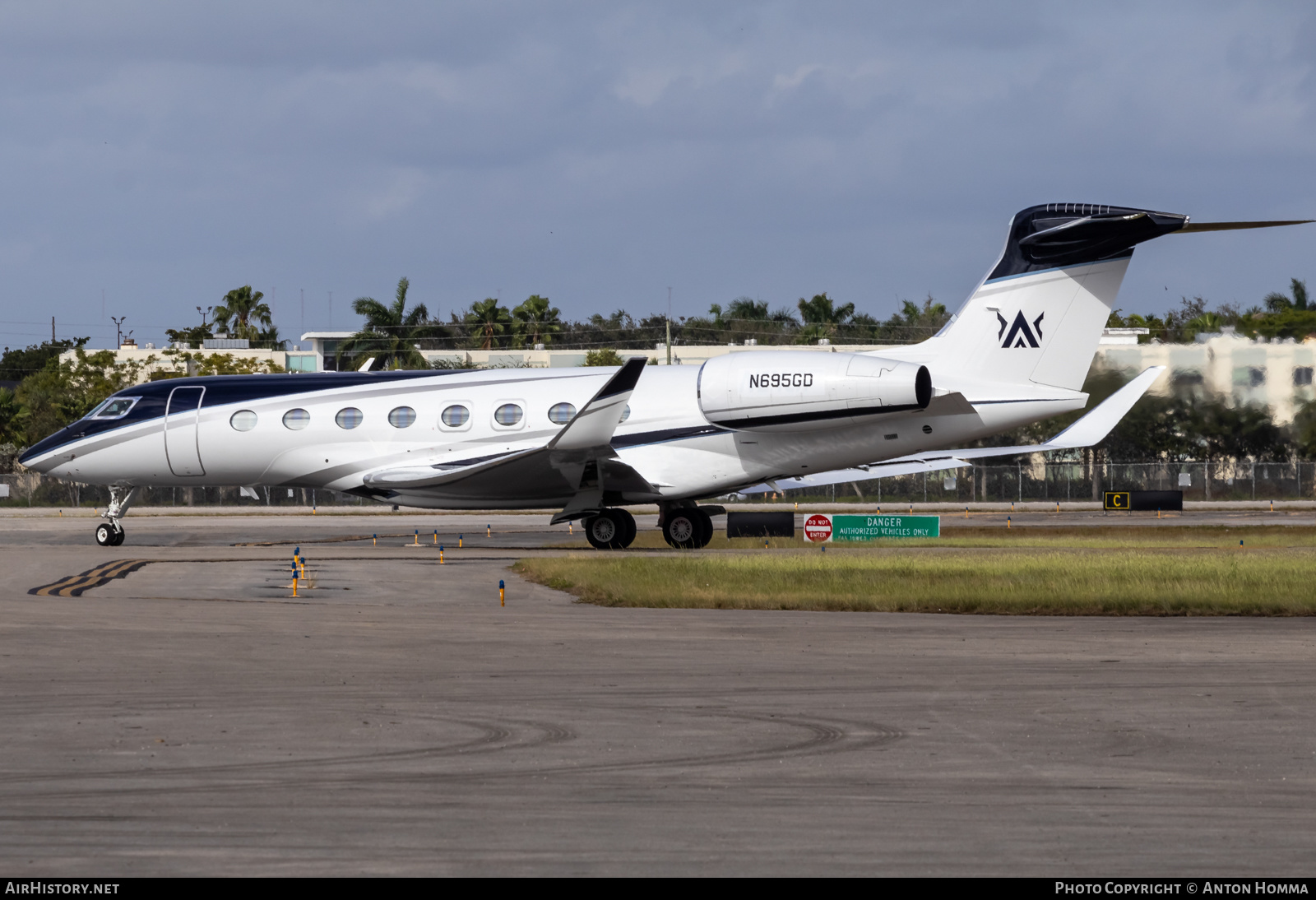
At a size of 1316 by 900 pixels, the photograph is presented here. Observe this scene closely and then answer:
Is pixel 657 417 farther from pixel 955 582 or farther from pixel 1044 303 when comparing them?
pixel 955 582

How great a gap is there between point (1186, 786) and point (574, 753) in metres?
3.56

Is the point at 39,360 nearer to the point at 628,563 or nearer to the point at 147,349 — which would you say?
the point at 147,349

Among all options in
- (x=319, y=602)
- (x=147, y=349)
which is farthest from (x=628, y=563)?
(x=147, y=349)

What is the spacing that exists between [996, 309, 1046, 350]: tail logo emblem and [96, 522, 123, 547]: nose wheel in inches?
742

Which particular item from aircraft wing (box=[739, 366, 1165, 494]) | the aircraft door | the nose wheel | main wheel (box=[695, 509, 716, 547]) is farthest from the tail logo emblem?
the nose wheel

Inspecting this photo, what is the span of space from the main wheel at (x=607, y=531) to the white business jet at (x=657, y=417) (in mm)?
29

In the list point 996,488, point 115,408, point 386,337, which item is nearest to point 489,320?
point 386,337

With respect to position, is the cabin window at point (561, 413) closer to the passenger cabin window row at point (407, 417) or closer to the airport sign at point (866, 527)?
the passenger cabin window row at point (407, 417)

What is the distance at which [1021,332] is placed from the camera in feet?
81.7

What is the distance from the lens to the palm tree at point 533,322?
309ft

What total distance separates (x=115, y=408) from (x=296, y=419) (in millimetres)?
4443

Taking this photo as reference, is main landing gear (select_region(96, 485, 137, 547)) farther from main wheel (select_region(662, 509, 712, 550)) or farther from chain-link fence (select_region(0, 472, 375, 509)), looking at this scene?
chain-link fence (select_region(0, 472, 375, 509))

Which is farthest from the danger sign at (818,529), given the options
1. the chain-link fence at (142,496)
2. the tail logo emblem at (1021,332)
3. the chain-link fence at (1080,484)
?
the chain-link fence at (142,496)

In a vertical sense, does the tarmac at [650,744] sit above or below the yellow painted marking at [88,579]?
below
